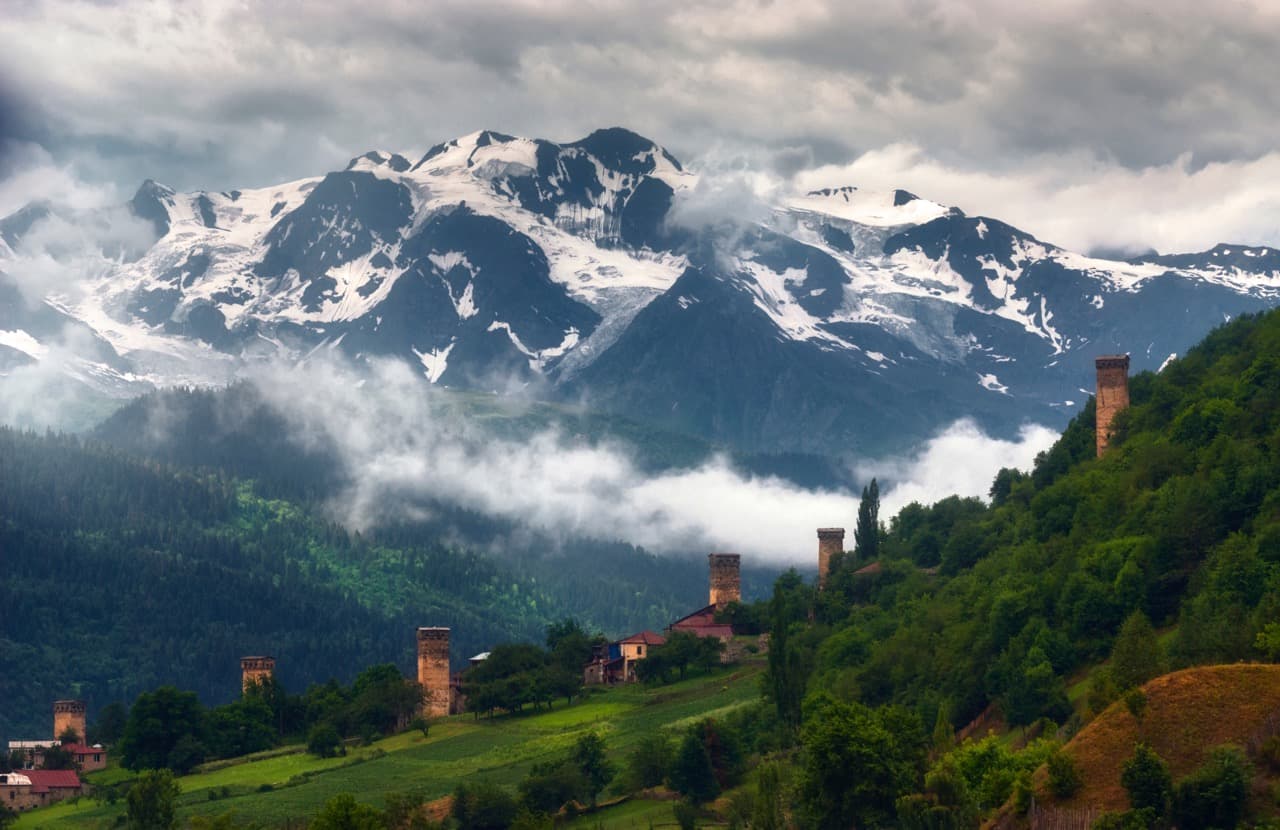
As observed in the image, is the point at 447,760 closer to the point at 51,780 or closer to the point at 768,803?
the point at 51,780

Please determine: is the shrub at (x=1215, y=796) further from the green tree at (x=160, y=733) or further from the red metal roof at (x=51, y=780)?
the red metal roof at (x=51, y=780)

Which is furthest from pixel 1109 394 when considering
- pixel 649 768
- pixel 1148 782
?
pixel 1148 782

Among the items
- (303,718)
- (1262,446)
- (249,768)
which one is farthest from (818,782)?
(303,718)

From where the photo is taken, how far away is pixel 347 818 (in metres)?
99.1

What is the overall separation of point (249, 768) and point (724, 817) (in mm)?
48923

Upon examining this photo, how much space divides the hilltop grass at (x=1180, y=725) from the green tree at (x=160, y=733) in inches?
3549

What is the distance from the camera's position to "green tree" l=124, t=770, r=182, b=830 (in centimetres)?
Answer: 11950

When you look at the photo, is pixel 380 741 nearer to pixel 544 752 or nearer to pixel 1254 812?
pixel 544 752

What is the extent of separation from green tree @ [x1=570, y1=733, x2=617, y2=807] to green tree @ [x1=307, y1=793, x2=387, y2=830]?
78.1 ft

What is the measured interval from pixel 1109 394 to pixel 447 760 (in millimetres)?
50025

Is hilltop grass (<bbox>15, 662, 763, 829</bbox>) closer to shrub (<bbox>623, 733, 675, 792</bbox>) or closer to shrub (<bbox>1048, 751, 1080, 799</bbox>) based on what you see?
shrub (<bbox>623, 733, 675, 792</bbox>)

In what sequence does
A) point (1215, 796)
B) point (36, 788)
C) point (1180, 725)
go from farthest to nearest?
point (36, 788)
point (1180, 725)
point (1215, 796)

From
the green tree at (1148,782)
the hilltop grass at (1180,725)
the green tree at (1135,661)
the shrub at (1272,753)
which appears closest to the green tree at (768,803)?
the green tree at (1135,661)

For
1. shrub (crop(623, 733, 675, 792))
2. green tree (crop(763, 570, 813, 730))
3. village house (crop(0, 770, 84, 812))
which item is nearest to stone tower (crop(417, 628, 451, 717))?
village house (crop(0, 770, 84, 812))
